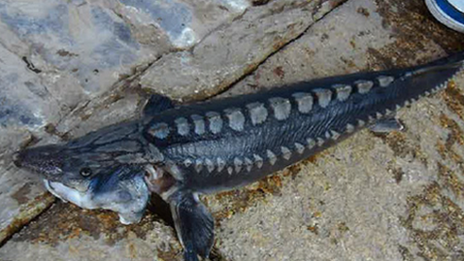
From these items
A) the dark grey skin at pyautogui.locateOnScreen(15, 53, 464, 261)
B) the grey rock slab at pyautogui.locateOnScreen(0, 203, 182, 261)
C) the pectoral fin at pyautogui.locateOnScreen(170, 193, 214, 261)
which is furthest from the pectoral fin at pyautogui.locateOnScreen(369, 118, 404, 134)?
the grey rock slab at pyautogui.locateOnScreen(0, 203, 182, 261)

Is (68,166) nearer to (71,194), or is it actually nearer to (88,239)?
(71,194)

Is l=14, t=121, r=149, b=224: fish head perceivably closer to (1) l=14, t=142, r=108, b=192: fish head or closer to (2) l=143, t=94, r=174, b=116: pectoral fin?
(1) l=14, t=142, r=108, b=192: fish head

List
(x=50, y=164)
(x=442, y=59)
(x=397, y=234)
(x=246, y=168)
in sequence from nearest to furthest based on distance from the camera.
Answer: (x=50, y=164) < (x=246, y=168) < (x=397, y=234) < (x=442, y=59)

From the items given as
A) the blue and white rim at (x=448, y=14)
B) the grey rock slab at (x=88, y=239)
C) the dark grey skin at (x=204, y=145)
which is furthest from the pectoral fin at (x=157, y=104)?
the blue and white rim at (x=448, y=14)

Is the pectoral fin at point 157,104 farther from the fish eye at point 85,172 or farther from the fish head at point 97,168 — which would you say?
the fish eye at point 85,172

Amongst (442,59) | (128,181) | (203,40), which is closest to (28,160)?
(128,181)

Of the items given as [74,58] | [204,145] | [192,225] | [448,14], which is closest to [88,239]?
[192,225]

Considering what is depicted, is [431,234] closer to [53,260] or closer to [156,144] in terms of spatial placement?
[156,144]
